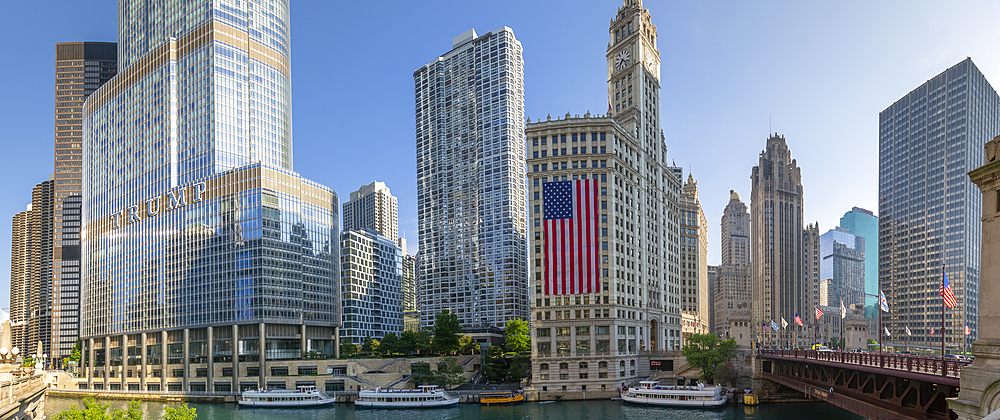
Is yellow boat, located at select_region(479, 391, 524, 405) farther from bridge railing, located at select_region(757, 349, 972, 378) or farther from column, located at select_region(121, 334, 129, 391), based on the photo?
column, located at select_region(121, 334, 129, 391)

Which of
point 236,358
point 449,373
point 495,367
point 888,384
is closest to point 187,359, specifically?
point 236,358

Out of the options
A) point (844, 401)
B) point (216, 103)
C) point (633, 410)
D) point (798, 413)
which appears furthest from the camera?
point (216, 103)

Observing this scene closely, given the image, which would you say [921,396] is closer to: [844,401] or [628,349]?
[844,401]

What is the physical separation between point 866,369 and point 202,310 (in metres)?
164

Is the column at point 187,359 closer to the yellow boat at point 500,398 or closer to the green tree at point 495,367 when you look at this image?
the green tree at point 495,367

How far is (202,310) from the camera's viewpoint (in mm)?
181750

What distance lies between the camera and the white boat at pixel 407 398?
133500mm

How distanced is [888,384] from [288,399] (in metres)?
114

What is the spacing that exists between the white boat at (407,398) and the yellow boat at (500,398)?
573cm

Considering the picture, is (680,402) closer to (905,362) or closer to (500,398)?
(500,398)

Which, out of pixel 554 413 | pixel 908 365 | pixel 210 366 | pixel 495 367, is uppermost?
pixel 908 365

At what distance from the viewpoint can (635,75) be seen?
173875mm

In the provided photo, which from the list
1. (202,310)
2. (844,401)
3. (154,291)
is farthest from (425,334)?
(844,401)

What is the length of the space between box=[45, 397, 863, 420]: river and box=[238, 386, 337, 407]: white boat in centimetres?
286
